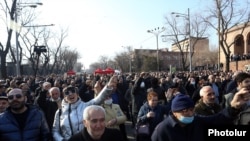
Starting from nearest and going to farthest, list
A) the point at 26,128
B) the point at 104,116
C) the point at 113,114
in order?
the point at 104,116 → the point at 26,128 → the point at 113,114

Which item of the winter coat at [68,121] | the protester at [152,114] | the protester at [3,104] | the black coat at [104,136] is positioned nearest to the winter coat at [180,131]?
the black coat at [104,136]

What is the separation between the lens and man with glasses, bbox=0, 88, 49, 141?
17.4 feet

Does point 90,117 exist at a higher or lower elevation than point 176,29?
lower

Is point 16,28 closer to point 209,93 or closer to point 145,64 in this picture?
point 209,93

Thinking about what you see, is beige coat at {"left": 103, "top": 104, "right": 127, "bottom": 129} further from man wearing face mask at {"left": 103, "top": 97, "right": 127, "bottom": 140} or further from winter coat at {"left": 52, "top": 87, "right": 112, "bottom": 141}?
winter coat at {"left": 52, "top": 87, "right": 112, "bottom": 141}

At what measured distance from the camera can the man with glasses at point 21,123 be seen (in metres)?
5.30

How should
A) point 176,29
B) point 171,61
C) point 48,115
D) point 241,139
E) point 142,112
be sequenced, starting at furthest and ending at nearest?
point 171,61, point 176,29, point 48,115, point 142,112, point 241,139

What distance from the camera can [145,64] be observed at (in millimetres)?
72688

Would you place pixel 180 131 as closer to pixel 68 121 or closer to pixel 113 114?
pixel 68 121

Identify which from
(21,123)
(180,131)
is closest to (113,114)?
(21,123)

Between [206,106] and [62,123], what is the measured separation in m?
2.29

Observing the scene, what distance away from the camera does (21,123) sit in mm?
5379

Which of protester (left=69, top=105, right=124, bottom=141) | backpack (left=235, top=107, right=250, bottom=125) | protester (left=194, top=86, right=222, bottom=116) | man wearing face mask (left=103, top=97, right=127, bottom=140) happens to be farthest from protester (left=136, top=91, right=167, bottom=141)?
protester (left=69, top=105, right=124, bottom=141)

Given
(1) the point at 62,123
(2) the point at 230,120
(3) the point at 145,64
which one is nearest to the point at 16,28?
(1) the point at 62,123
